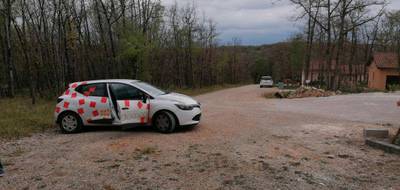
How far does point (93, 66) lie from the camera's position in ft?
82.0

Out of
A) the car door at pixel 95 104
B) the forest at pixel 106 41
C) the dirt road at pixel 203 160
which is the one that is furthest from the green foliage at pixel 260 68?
the car door at pixel 95 104

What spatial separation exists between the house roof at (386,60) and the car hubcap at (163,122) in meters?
34.8

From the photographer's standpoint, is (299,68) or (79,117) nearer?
(79,117)

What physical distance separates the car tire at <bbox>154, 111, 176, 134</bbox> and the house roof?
114 feet

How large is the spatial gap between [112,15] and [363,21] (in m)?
20.3

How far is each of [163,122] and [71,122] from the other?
252 cm

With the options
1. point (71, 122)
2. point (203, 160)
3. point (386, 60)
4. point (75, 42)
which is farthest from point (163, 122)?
point (386, 60)

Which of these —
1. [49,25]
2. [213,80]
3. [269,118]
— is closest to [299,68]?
[213,80]

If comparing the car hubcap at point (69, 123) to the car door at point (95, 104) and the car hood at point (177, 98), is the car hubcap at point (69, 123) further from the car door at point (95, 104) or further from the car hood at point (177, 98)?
the car hood at point (177, 98)

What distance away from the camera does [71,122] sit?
8188 mm

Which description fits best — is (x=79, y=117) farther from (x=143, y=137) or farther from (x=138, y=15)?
(x=138, y=15)

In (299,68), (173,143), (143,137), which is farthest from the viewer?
(299,68)

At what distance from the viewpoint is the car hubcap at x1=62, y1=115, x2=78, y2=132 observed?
8180mm

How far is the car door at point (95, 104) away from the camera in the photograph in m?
7.95
